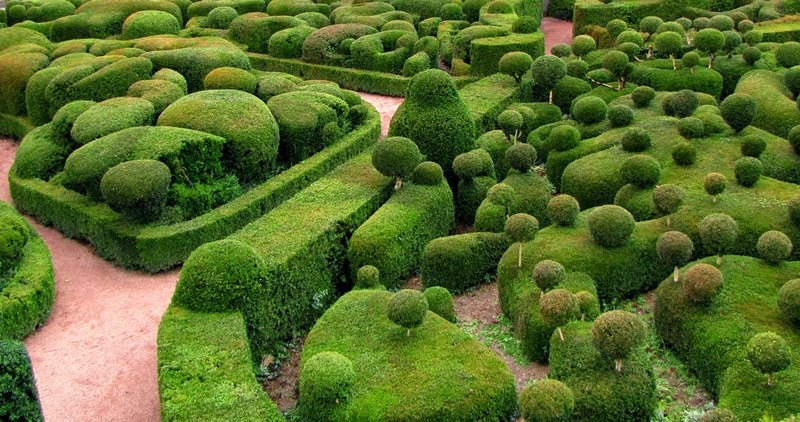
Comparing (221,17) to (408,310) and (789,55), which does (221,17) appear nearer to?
(789,55)

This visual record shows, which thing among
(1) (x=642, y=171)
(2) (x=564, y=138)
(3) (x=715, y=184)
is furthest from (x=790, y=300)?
(2) (x=564, y=138)

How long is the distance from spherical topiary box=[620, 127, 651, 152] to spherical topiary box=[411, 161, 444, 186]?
5.07m

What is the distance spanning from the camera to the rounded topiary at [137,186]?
16.8m

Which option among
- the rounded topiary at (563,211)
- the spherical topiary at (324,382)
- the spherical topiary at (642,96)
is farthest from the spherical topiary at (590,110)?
the spherical topiary at (324,382)

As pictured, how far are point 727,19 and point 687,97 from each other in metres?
8.89

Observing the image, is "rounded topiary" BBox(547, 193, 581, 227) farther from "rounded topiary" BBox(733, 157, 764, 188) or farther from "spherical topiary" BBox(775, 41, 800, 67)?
"spherical topiary" BBox(775, 41, 800, 67)

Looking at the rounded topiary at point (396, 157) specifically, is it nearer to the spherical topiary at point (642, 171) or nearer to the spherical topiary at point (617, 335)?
the spherical topiary at point (642, 171)

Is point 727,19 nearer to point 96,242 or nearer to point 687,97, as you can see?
point 687,97

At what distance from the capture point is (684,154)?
1827cm

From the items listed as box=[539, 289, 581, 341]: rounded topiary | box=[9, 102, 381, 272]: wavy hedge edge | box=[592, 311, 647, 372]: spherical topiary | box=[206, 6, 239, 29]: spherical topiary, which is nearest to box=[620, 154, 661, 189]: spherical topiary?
box=[539, 289, 581, 341]: rounded topiary

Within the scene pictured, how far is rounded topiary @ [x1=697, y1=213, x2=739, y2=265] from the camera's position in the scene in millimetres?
14273

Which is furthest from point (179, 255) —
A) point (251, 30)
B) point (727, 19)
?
point (727, 19)

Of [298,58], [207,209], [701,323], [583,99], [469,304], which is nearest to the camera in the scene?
[701,323]

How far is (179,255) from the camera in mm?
17391
